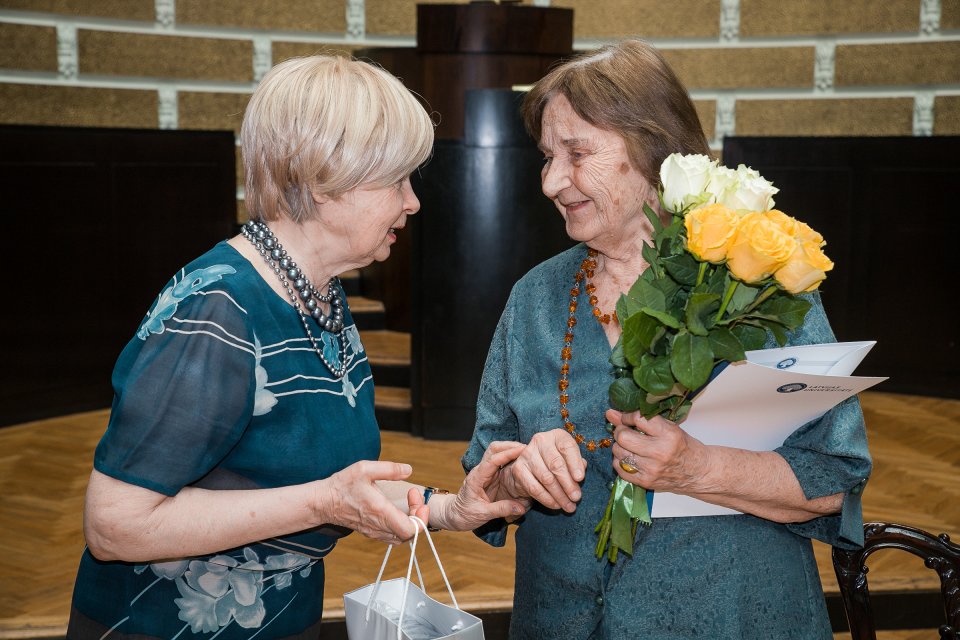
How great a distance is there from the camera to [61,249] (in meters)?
6.02

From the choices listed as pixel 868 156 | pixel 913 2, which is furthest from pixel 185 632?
pixel 913 2

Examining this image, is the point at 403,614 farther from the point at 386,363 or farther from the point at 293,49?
the point at 293,49

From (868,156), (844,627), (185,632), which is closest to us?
(185,632)

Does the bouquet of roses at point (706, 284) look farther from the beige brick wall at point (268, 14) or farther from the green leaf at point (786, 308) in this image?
the beige brick wall at point (268, 14)

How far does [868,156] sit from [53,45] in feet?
17.9

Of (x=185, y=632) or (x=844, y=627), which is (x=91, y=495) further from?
(x=844, y=627)

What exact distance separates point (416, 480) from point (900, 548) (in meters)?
3.10

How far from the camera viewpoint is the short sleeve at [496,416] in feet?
6.22

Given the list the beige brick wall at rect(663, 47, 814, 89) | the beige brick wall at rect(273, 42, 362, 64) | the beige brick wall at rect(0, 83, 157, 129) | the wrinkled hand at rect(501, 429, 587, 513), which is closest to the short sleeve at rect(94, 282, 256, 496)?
the wrinkled hand at rect(501, 429, 587, 513)

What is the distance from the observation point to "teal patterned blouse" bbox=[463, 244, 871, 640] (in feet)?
5.40

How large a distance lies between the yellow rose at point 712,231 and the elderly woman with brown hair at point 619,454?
324mm

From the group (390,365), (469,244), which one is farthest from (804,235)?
(390,365)

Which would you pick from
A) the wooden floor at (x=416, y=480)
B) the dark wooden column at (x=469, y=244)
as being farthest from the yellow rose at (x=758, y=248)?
the dark wooden column at (x=469, y=244)

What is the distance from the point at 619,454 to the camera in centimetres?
156
